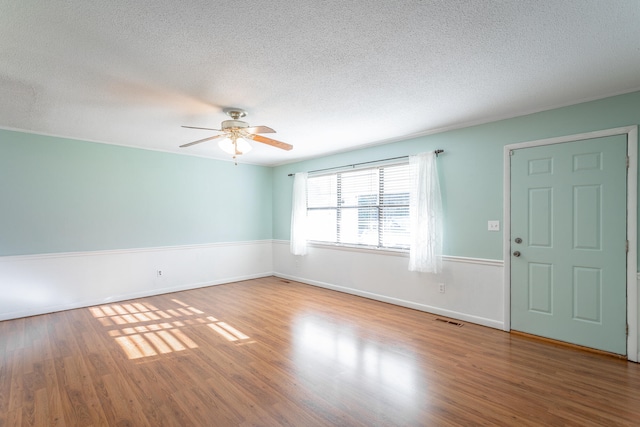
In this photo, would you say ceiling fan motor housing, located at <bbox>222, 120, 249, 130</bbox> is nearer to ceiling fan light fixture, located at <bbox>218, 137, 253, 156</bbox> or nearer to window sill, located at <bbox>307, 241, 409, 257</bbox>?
ceiling fan light fixture, located at <bbox>218, 137, 253, 156</bbox>

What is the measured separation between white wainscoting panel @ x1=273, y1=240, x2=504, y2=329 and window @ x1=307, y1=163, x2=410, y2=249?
0.23m

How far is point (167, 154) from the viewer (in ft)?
17.0

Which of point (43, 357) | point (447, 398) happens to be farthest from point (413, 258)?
point (43, 357)

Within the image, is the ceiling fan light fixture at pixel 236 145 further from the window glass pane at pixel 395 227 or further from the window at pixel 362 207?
the window glass pane at pixel 395 227

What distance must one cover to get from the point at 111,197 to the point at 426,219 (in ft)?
15.5

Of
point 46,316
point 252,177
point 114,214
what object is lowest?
point 46,316

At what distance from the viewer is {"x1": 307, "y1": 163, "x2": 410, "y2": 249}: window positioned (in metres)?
4.39

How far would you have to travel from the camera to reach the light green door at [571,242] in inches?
109

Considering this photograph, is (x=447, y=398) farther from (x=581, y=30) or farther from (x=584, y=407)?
(x=581, y=30)

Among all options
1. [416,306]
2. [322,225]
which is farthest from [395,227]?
[322,225]

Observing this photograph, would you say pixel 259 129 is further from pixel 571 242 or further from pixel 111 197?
pixel 571 242

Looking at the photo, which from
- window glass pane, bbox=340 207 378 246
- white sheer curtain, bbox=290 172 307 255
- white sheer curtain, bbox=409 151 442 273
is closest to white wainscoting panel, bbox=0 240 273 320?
white sheer curtain, bbox=290 172 307 255

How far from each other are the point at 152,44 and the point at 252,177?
443 cm

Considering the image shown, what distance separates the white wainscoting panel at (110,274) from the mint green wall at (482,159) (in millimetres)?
3957
